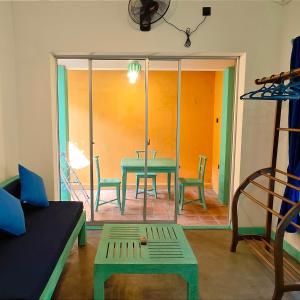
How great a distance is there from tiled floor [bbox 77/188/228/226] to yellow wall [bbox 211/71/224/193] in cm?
68

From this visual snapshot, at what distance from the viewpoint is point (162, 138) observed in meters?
3.96

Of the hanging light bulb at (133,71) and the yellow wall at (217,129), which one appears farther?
the yellow wall at (217,129)

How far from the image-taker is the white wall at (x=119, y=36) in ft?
9.71

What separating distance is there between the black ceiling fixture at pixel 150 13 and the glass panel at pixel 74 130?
35.8 inches

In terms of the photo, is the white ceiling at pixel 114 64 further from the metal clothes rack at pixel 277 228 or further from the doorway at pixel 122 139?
the metal clothes rack at pixel 277 228

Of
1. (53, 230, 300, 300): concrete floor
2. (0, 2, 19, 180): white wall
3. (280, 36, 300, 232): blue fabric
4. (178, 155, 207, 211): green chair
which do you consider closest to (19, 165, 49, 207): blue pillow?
(0, 2, 19, 180): white wall

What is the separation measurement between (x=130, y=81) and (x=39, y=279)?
9.54 feet

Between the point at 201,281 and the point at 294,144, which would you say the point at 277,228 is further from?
the point at 294,144

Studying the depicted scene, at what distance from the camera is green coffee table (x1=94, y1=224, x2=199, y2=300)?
186 centimetres

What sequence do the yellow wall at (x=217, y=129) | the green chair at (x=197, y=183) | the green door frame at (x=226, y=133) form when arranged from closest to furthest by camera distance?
the green chair at (x=197, y=183) < the green door frame at (x=226, y=133) < the yellow wall at (x=217, y=129)

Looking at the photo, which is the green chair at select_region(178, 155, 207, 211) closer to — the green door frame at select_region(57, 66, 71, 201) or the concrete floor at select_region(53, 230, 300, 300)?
the concrete floor at select_region(53, 230, 300, 300)

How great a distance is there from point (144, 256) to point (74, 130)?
2.37 meters

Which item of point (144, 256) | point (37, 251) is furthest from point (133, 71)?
point (37, 251)

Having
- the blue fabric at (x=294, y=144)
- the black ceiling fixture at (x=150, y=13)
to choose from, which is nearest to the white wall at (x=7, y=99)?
the black ceiling fixture at (x=150, y=13)
